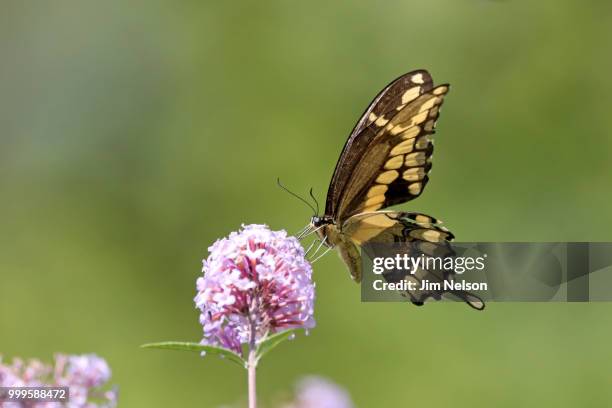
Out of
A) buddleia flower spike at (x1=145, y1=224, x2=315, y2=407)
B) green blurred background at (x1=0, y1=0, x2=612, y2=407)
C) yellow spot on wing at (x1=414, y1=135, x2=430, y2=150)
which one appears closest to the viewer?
buddleia flower spike at (x1=145, y1=224, x2=315, y2=407)

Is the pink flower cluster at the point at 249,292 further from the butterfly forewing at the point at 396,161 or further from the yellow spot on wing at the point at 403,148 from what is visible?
the yellow spot on wing at the point at 403,148

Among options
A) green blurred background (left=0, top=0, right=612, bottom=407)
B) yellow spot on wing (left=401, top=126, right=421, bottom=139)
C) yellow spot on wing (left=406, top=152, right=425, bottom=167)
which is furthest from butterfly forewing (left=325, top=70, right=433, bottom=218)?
green blurred background (left=0, top=0, right=612, bottom=407)

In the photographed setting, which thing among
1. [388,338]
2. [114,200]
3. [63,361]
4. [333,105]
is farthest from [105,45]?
[63,361]

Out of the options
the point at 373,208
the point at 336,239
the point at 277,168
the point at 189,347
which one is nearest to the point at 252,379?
the point at 189,347

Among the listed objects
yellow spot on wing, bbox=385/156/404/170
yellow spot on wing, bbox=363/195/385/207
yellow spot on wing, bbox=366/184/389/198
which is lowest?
yellow spot on wing, bbox=363/195/385/207

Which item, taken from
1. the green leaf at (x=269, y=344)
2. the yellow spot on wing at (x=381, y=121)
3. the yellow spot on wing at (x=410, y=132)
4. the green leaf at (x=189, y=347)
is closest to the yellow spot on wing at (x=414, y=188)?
the yellow spot on wing at (x=410, y=132)

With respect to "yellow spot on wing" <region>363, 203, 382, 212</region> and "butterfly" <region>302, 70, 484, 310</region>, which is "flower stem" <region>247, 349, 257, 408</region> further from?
"yellow spot on wing" <region>363, 203, 382, 212</region>
